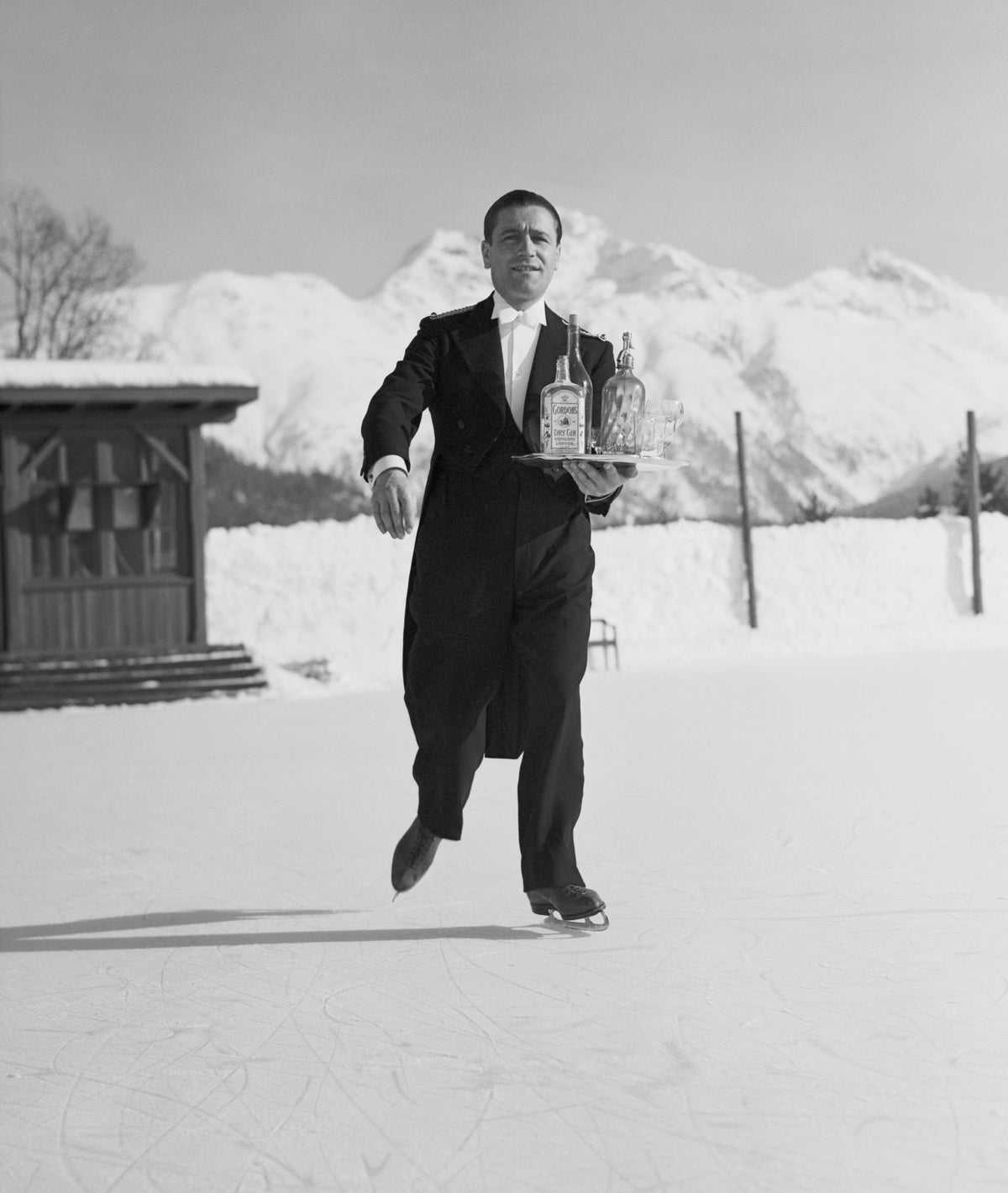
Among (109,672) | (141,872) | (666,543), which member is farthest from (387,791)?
(666,543)

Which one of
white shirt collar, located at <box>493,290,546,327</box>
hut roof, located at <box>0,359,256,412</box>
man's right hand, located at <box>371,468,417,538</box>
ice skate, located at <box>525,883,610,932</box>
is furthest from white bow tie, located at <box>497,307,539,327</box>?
hut roof, located at <box>0,359,256,412</box>

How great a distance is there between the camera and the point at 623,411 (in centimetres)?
424

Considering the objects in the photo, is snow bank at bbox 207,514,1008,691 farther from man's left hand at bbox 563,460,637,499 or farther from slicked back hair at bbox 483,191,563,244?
man's left hand at bbox 563,460,637,499

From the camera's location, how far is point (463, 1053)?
10.6ft

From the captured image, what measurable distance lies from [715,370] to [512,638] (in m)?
128

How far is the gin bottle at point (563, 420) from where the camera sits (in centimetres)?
409

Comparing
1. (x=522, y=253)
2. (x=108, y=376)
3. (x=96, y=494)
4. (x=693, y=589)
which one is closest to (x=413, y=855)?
(x=522, y=253)

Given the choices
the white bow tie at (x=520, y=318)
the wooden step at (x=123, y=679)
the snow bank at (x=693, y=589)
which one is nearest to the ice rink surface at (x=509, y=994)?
the white bow tie at (x=520, y=318)

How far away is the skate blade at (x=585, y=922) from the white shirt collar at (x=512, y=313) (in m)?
1.55

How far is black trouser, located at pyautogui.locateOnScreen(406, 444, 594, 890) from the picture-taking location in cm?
423

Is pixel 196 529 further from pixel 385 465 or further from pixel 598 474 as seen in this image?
pixel 598 474

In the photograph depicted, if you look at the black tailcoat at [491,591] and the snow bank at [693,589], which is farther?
Answer: the snow bank at [693,589]

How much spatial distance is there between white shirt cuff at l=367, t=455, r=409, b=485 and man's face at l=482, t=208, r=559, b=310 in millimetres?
573

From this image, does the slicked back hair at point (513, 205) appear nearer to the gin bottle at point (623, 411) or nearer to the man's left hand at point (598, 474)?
the gin bottle at point (623, 411)
